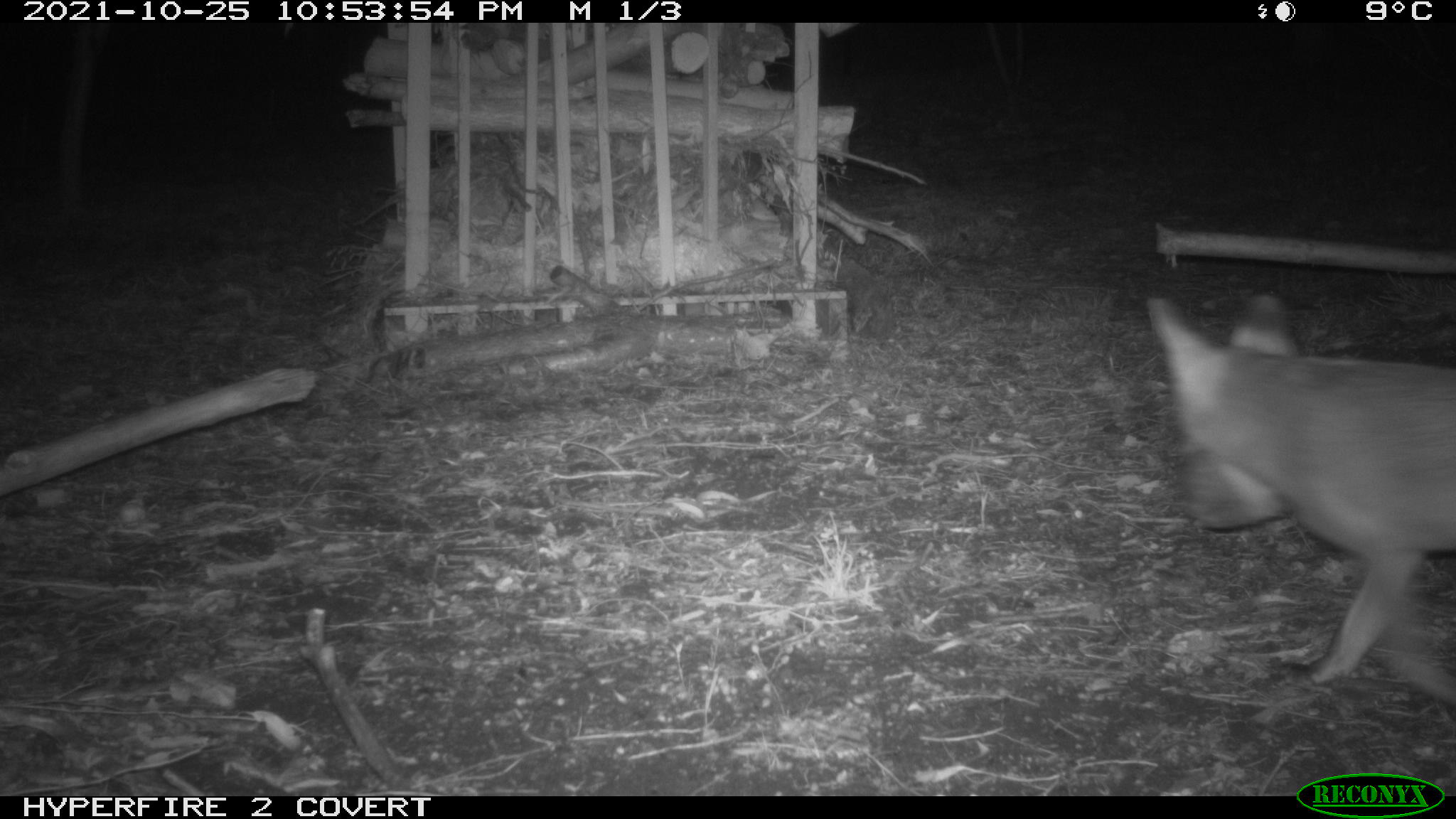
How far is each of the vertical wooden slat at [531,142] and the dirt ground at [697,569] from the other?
1040 mm

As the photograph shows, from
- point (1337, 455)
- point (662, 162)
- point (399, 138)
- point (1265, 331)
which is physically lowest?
point (1337, 455)

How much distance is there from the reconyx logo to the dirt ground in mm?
46

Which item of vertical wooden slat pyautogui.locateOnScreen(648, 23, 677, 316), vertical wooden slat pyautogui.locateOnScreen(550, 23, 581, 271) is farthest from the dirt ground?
vertical wooden slat pyautogui.locateOnScreen(550, 23, 581, 271)

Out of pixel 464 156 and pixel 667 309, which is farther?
pixel 667 309

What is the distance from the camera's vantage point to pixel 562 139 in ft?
20.5

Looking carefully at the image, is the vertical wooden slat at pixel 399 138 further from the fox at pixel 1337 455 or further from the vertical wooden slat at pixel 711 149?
the fox at pixel 1337 455

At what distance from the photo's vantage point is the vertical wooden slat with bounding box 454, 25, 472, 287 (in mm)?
6113

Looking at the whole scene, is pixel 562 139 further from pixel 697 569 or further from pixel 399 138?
pixel 697 569

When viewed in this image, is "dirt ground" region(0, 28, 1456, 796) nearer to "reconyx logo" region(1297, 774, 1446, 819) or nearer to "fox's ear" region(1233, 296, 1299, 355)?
"reconyx logo" region(1297, 774, 1446, 819)

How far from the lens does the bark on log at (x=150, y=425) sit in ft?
13.2

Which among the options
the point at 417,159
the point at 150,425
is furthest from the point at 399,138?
the point at 150,425

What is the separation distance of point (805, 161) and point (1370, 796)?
187 inches

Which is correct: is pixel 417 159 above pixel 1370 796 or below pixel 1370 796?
above

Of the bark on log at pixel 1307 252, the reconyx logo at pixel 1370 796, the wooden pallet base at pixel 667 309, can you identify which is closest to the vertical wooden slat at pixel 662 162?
the wooden pallet base at pixel 667 309
